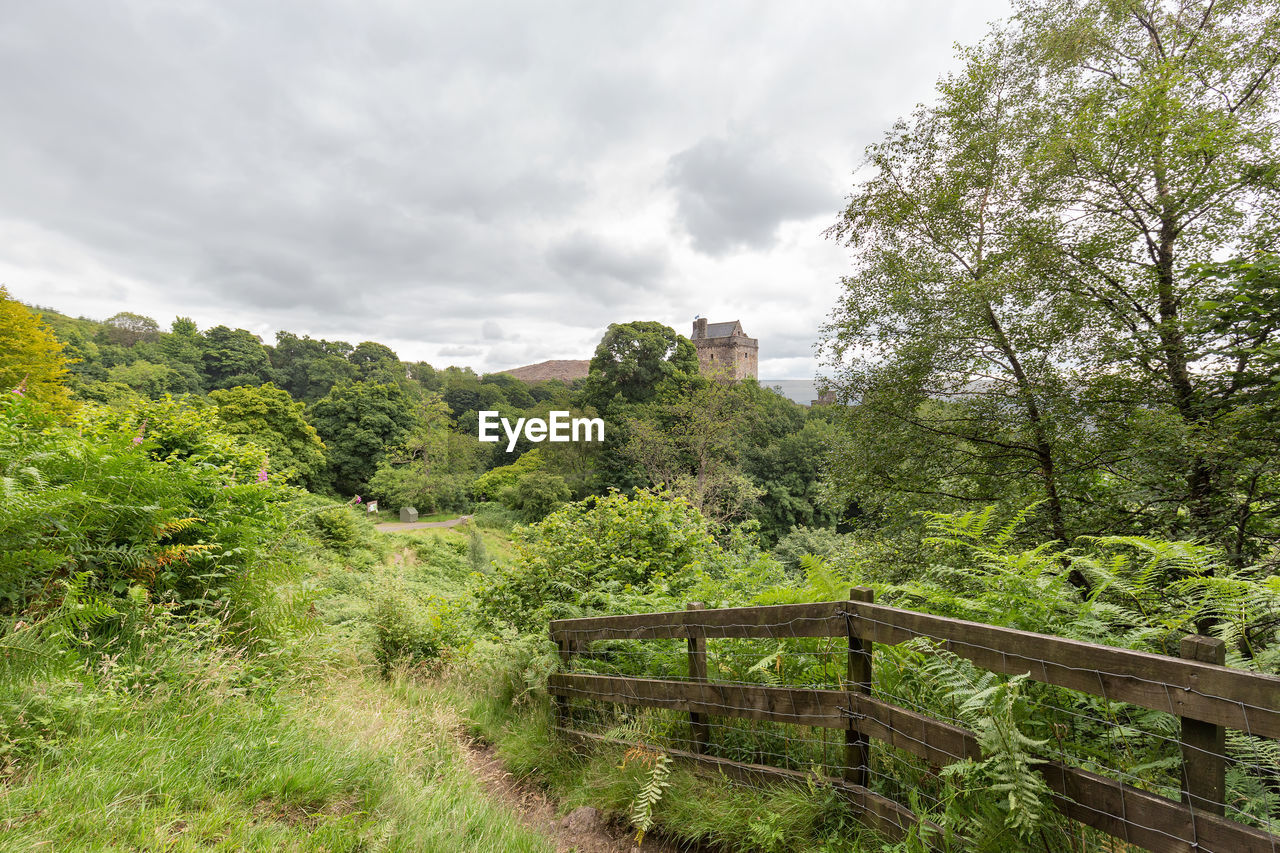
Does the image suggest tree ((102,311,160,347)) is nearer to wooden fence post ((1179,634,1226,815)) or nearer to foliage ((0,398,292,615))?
foliage ((0,398,292,615))

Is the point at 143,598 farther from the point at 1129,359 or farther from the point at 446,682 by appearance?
the point at 1129,359

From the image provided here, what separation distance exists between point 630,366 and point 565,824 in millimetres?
39980

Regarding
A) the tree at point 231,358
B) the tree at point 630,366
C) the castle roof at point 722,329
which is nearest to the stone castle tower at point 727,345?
the castle roof at point 722,329

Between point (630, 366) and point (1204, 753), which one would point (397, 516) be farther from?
point (1204, 753)

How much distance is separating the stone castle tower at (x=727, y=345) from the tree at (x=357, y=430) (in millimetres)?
36963

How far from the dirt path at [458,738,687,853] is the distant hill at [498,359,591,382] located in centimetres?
9151

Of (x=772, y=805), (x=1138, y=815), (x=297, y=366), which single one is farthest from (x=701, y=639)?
(x=297, y=366)

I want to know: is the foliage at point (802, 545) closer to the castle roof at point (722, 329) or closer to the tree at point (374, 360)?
the castle roof at point (722, 329)

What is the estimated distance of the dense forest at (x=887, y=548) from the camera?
86.7 inches

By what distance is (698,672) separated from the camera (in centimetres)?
326

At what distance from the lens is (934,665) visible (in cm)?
202

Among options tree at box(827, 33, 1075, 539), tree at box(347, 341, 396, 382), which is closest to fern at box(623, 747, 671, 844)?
tree at box(827, 33, 1075, 539)

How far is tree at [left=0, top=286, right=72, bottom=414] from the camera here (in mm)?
14514

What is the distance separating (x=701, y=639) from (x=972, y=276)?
1050 centimetres
